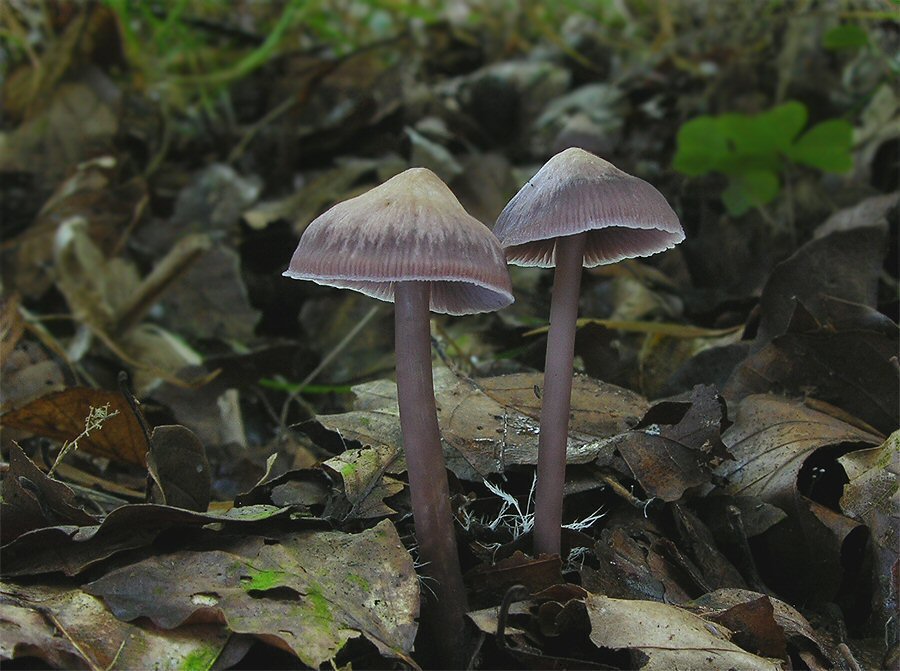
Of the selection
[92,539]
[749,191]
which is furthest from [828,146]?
[92,539]

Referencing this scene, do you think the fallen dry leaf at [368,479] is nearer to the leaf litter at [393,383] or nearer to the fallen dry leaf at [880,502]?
the leaf litter at [393,383]

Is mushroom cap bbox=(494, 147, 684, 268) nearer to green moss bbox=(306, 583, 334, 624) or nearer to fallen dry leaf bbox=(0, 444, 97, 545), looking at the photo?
green moss bbox=(306, 583, 334, 624)

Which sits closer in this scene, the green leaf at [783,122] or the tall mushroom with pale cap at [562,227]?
→ the tall mushroom with pale cap at [562,227]

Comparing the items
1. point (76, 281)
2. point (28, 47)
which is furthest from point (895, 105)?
point (28, 47)

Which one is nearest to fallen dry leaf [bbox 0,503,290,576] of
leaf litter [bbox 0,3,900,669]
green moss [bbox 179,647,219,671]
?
leaf litter [bbox 0,3,900,669]

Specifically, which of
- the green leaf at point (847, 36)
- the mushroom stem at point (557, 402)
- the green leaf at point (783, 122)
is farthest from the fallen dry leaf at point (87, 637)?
the green leaf at point (847, 36)

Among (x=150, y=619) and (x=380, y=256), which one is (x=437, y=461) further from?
(x=150, y=619)

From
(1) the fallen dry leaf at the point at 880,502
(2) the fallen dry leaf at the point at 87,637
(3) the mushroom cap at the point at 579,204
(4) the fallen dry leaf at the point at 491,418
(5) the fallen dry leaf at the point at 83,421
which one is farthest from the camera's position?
(5) the fallen dry leaf at the point at 83,421

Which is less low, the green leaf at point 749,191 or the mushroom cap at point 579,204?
the mushroom cap at point 579,204
